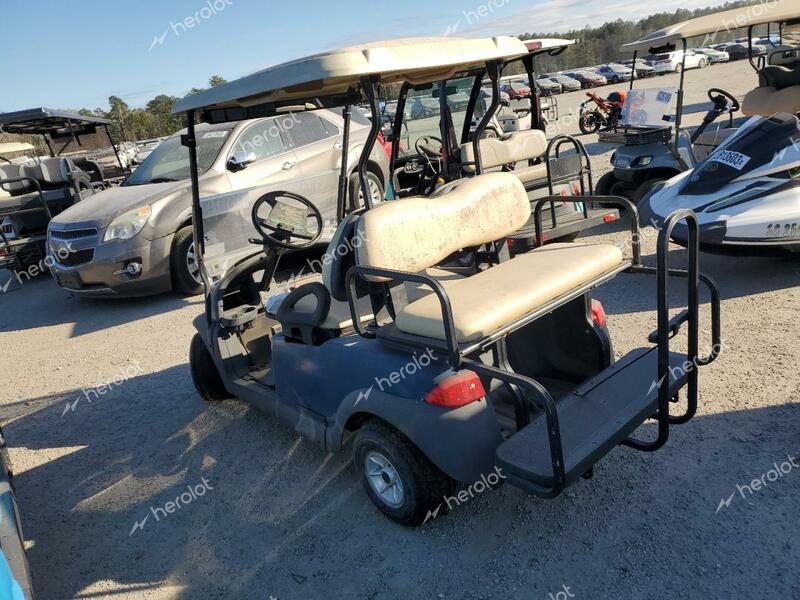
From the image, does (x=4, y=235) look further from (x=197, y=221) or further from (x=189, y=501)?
(x=189, y=501)

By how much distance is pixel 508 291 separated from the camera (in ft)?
8.05

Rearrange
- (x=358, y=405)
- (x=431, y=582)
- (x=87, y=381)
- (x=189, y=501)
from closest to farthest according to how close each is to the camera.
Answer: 1. (x=431, y=582)
2. (x=358, y=405)
3. (x=189, y=501)
4. (x=87, y=381)

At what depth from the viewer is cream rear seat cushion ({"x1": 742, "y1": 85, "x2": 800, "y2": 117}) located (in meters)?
6.78

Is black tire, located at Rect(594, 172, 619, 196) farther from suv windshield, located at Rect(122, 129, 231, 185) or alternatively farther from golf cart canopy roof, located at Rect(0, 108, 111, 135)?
golf cart canopy roof, located at Rect(0, 108, 111, 135)

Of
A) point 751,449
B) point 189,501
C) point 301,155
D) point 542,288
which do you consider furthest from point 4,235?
point 751,449

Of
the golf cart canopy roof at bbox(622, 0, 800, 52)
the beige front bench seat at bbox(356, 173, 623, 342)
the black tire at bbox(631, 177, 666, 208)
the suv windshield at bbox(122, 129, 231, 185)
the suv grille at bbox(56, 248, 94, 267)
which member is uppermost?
the golf cart canopy roof at bbox(622, 0, 800, 52)

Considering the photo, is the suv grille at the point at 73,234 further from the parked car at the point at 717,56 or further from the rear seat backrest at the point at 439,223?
the parked car at the point at 717,56

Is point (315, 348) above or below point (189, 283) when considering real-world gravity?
above

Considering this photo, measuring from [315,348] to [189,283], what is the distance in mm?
4240

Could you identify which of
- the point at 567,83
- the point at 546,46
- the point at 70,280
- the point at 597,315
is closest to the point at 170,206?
the point at 70,280

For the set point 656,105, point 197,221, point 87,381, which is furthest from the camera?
point 656,105

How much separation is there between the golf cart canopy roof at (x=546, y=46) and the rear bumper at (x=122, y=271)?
14.0 feet

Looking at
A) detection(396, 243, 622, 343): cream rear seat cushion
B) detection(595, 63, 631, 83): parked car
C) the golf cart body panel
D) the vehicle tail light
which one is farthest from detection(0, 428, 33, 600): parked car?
detection(595, 63, 631, 83): parked car

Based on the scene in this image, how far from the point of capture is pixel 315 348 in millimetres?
2967
